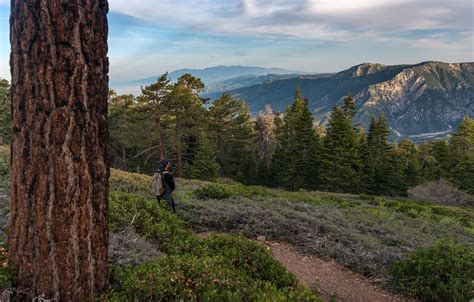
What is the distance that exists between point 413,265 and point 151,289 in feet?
19.3

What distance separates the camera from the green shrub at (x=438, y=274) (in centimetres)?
653

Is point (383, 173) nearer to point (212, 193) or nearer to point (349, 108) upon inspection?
point (349, 108)

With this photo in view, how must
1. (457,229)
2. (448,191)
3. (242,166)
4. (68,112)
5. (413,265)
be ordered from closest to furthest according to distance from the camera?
1. (68,112)
2. (413,265)
3. (457,229)
4. (448,191)
5. (242,166)

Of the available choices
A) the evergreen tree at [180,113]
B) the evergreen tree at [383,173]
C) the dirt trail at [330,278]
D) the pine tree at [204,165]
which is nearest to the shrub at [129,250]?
the dirt trail at [330,278]

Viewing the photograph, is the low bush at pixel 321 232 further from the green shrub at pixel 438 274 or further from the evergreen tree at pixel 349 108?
the evergreen tree at pixel 349 108

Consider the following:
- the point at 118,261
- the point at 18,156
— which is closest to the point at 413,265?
the point at 118,261

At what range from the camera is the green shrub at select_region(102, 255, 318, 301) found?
11.3 ft

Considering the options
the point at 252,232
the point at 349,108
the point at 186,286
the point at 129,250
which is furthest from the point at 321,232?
the point at 349,108

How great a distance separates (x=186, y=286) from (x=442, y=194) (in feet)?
154

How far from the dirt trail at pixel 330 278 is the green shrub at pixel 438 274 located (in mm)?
398

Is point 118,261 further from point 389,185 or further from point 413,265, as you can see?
point 389,185

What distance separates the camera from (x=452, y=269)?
22.5 feet

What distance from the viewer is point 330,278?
7.72 meters

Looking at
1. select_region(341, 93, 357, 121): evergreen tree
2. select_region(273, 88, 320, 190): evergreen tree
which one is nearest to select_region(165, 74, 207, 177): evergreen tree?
select_region(273, 88, 320, 190): evergreen tree
